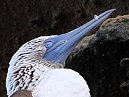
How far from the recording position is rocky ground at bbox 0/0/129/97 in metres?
5.34

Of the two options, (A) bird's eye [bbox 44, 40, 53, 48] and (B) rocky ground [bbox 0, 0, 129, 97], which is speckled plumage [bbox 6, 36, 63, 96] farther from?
(B) rocky ground [bbox 0, 0, 129, 97]

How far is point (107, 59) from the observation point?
543 centimetres

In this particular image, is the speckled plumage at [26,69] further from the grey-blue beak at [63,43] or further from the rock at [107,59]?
the rock at [107,59]

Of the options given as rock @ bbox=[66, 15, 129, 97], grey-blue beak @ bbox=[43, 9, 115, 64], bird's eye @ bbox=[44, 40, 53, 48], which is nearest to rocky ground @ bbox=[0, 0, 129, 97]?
rock @ bbox=[66, 15, 129, 97]

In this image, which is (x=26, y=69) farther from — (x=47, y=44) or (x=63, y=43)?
(x=63, y=43)

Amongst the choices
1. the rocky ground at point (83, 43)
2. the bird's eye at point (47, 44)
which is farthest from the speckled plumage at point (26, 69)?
the rocky ground at point (83, 43)

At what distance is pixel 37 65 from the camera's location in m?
3.59

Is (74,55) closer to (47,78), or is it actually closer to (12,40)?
(12,40)

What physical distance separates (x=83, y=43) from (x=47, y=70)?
221 centimetres

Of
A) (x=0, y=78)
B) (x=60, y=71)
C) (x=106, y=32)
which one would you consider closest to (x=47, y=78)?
(x=60, y=71)

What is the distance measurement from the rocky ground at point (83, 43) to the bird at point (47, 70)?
1464mm

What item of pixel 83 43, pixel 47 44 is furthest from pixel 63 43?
pixel 83 43

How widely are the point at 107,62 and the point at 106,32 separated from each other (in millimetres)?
339

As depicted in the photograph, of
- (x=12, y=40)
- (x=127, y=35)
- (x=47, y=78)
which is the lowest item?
(x=12, y=40)
